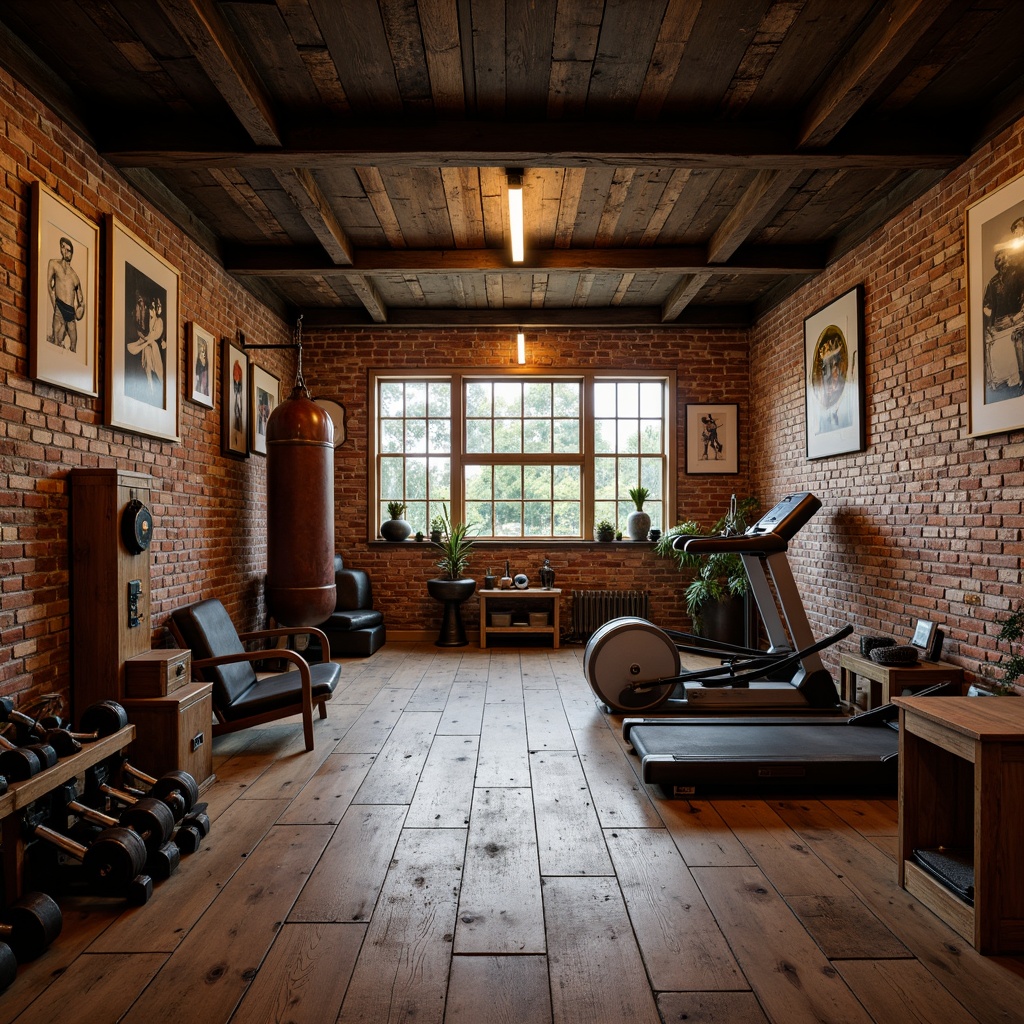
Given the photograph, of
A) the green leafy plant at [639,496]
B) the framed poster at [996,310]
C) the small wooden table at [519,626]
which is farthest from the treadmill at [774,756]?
the green leafy plant at [639,496]

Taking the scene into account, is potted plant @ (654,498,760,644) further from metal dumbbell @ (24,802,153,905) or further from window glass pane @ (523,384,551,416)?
metal dumbbell @ (24,802,153,905)

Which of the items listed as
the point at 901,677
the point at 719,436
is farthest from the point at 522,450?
the point at 901,677

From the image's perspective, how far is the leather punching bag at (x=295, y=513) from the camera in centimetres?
525

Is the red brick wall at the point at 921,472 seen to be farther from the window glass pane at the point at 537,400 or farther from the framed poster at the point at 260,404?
the framed poster at the point at 260,404

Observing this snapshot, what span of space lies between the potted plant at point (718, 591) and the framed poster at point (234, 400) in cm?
404

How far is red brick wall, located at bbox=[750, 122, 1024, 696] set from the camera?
11.9ft

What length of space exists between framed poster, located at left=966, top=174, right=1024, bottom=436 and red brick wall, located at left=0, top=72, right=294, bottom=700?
4720 millimetres

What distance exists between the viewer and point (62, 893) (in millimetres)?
2404

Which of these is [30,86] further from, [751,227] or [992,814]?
[992,814]

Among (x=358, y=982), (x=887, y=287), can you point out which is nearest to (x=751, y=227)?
(x=887, y=287)

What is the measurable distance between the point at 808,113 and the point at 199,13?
2.95m

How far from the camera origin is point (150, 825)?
2.53m

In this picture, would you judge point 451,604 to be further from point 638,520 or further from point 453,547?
point 638,520

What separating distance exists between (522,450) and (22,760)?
19.2ft
